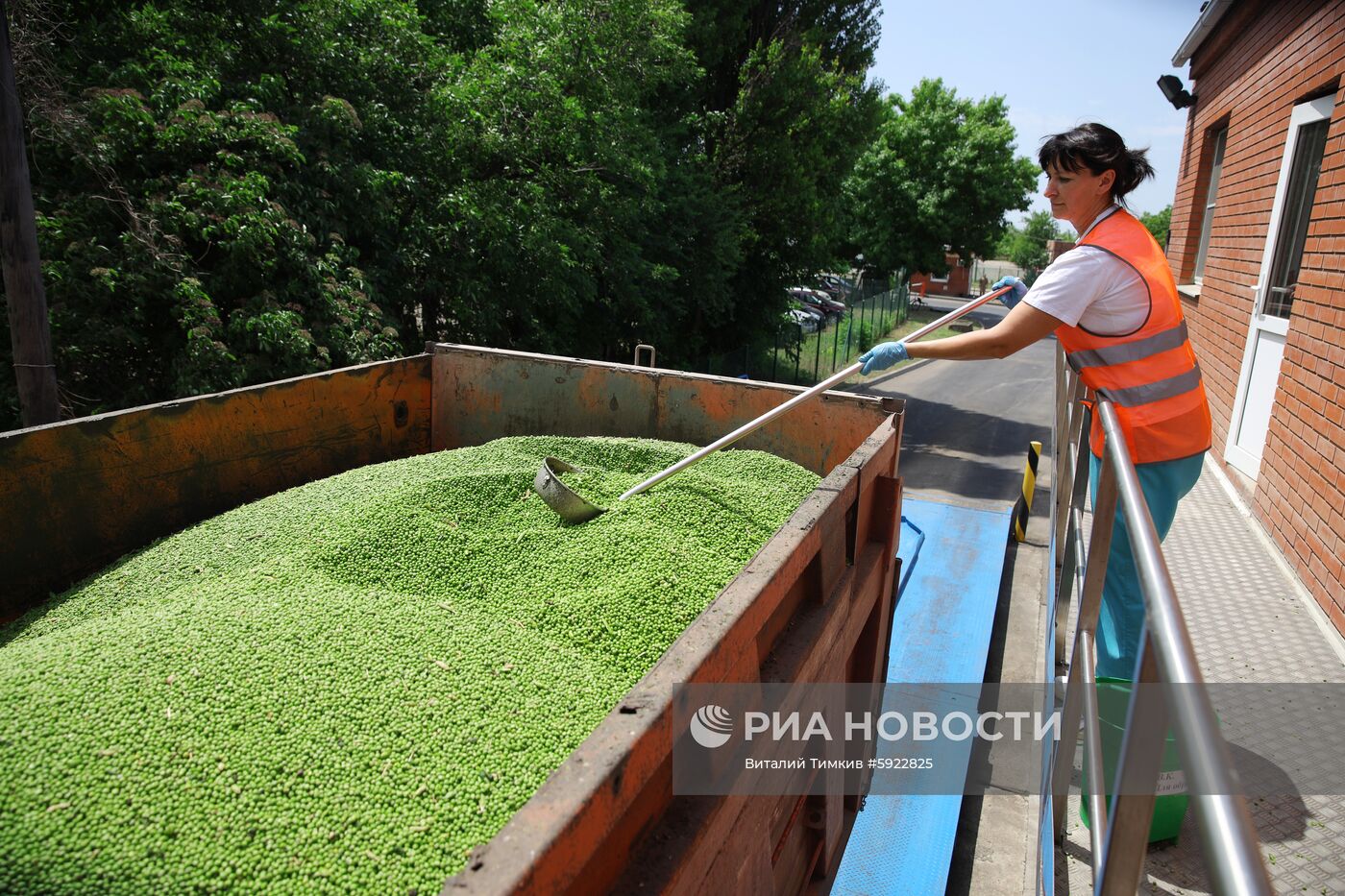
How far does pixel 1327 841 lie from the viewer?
2.61 metres

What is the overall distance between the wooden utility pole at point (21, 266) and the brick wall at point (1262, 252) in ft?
23.4

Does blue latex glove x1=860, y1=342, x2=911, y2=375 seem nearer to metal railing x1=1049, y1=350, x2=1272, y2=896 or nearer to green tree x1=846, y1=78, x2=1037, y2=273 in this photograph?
metal railing x1=1049, y1=350, x2=1272, y2=896

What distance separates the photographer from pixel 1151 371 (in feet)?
8.45

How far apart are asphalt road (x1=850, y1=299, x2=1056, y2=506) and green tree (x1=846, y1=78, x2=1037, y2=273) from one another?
15.5m

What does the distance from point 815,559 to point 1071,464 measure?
1797mm

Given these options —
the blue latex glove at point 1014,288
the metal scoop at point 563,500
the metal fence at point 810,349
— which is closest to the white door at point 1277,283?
the blue latex glove at point 1014,288

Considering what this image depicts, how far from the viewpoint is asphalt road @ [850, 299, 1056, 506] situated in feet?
32.0

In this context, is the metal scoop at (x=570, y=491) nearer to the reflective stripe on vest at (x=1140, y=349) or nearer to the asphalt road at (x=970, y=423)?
the reflective stripe on vest at (x=1140, y=349)

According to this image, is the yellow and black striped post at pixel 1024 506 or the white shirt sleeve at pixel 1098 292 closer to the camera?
the white shirt sleeve at pixel 1098 292

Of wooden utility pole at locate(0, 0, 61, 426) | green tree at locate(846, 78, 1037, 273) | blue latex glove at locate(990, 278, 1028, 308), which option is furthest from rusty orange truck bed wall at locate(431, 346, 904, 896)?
green tree at locate(846, 78, 1037, 273)

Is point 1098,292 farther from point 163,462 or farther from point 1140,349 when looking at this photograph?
point 163,462

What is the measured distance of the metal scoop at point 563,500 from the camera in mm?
2904

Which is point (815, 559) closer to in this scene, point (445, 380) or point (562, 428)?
point (562, 428)

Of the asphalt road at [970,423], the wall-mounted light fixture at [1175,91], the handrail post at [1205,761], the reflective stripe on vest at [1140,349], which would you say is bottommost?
the asphalt road at [970,423]
